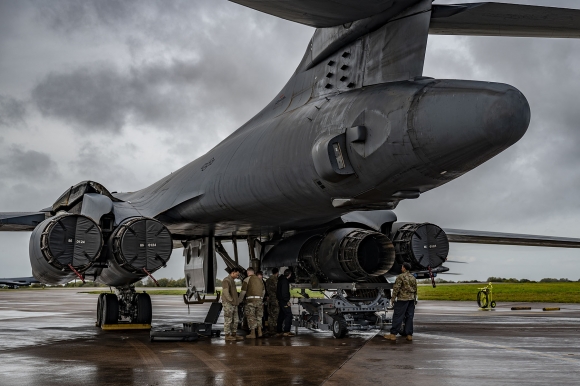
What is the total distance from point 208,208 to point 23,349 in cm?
371

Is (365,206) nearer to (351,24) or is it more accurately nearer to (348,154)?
(348,154)

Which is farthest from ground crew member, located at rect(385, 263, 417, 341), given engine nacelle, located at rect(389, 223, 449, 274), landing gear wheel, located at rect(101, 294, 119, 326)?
landing gear wheel, located at rect(101, 294, 119, 326)

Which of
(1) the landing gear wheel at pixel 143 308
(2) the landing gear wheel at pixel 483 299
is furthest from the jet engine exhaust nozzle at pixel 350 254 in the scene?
(2) the landing gear wheel at pixel 483 299

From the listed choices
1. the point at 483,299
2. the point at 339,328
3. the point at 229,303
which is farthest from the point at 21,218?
the point at 483,299

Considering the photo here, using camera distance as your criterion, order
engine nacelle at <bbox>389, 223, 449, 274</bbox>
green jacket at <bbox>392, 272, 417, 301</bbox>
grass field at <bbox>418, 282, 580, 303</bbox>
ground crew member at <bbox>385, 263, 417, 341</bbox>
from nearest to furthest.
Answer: ground crew member at <bbox>385, 263, 417, 341</bbox> → green jacket at <bbox>392, 272, 417, 301</bbox> → engine nacelle at <bbox>389, 223, 449, 274</bbox> → grass field at <bbox>418, 282, 580, 303</bbox>

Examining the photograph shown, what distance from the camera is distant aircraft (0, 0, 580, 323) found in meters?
6.99

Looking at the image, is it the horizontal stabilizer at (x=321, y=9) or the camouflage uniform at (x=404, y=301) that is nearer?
the horizontal stabilizer at (x=321, y=9)

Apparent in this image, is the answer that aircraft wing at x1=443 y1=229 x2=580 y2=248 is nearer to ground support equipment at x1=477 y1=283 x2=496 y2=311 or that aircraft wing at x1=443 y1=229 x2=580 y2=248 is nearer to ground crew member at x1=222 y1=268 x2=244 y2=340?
ground support equipment at x1=477 y1=283 x2=496 y2=311

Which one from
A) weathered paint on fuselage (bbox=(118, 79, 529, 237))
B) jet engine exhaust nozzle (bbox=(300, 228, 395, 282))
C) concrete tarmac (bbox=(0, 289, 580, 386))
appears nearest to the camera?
concrete tarmac (bbox=(0, 289, 580, 386))

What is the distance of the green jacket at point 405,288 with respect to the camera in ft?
34.3

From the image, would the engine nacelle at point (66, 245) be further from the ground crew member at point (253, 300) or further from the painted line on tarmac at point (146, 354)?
the ground crew member at point (253, 300)

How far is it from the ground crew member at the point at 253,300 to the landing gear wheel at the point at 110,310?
3.97 meters

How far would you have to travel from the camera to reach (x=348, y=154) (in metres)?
7.67

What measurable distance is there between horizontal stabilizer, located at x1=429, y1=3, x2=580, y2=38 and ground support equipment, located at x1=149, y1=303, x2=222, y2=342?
6471 millimetres
